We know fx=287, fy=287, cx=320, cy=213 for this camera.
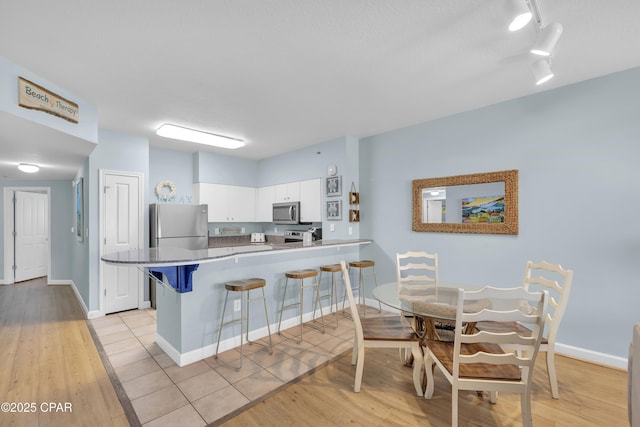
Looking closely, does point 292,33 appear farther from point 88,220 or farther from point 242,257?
point 88,220

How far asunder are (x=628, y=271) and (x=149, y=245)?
5.51 metres

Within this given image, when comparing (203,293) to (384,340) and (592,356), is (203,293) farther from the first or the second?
(592,356)

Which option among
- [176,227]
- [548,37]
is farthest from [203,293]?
[548,37]

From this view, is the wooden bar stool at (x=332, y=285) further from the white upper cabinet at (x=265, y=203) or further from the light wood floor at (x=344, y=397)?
the white upper cabinet at (x=265, y=203)

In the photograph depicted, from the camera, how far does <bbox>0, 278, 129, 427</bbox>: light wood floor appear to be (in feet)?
6.37

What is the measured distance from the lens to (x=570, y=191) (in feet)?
8.92

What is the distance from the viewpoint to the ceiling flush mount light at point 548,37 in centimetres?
165

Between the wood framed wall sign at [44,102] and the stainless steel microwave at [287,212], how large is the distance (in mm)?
2995

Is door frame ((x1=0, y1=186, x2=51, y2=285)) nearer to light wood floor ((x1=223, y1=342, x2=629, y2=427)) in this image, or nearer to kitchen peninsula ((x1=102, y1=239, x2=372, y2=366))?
kitchen peninsula ((x1=102, y1=239, x2=372, y2=366))

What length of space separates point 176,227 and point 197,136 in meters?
1.38

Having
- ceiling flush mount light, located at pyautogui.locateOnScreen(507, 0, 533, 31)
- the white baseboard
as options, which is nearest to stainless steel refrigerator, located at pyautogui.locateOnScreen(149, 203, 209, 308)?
ceiling flush mount light, located at pyautogui.locateOnScreen(507, 0, 533, 31)

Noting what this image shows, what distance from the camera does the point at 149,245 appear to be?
429cm

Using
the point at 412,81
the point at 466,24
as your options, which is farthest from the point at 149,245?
the point at 466,24

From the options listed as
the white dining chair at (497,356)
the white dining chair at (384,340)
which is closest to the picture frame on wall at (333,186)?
the white dining chair at (384,340)
